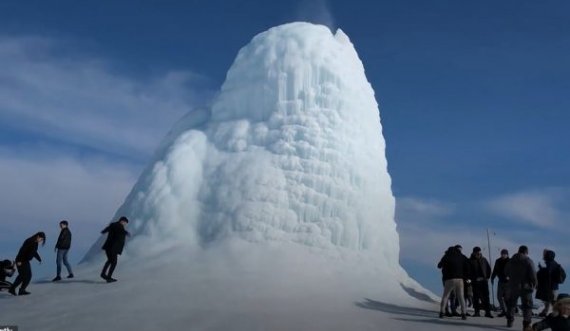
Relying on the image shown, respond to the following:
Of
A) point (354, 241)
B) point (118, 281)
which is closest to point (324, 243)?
point (354, 241)

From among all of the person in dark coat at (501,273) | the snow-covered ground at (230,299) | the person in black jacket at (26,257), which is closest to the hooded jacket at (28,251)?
the person in black jacket at (26,257)

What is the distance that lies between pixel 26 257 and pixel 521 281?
41.7 ft

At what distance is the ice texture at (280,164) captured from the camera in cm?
2155

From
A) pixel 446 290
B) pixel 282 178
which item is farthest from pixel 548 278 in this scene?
pixel 282 178

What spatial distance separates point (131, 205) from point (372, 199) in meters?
9.78

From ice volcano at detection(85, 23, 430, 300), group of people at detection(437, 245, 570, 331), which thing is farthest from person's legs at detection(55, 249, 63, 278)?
group of people at detection(437, 245, 570, 331)

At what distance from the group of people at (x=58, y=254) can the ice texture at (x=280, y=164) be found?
10.6 feet

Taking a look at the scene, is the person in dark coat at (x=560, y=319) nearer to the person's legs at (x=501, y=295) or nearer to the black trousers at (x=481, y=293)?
the black trousers at (x=481, y=293)

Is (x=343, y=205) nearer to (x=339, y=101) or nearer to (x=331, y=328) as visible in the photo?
(x=339, y=101)

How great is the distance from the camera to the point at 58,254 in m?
18.0

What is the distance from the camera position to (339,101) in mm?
24188

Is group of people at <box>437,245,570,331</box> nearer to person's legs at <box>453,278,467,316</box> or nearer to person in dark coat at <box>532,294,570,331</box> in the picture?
person's legs at <box>453,278,467,316</box>

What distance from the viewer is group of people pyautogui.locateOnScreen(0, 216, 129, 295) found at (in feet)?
51.8

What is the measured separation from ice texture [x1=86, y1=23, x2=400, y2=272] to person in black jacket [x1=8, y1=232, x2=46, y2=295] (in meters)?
4.92
